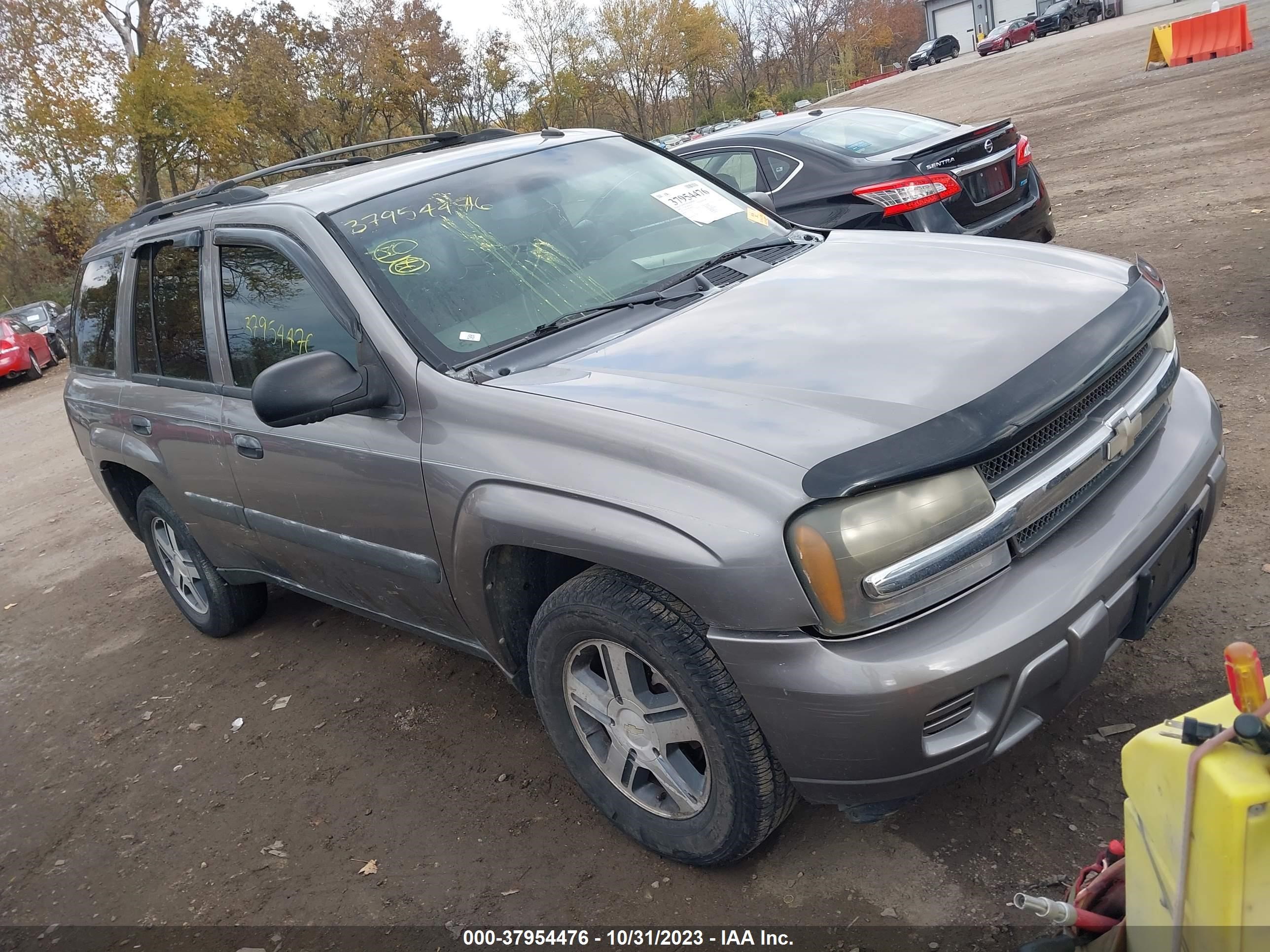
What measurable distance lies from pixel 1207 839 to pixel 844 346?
1449mm

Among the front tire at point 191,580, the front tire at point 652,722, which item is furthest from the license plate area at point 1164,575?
the front tire at point 191,580

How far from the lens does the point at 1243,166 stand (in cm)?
909

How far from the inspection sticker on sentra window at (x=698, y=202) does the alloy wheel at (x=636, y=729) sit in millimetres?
1758

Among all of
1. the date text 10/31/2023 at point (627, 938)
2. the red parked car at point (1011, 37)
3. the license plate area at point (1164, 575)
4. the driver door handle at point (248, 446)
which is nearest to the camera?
the license plate area at point (1164, 575)

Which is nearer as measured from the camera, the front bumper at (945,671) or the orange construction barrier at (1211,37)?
the front bumper at (945,671)

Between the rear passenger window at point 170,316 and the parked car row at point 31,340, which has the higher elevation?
the rear passenger window at point 170,316

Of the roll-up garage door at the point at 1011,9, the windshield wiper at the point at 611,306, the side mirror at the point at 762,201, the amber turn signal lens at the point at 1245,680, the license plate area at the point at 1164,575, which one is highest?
the roll-up garage door at the point at 1011,9

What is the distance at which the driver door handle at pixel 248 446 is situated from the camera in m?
3.59

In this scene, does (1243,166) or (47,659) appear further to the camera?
(1243,166)

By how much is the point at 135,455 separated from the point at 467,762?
225 cm

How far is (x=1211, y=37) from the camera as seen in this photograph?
19.2 m

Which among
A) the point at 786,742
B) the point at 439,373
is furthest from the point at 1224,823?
the point at 439,373

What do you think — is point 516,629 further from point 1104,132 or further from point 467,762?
point 1104,132

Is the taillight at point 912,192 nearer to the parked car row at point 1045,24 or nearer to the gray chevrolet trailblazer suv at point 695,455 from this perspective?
the gray chevrolet trailblazer suv at point 695,455
